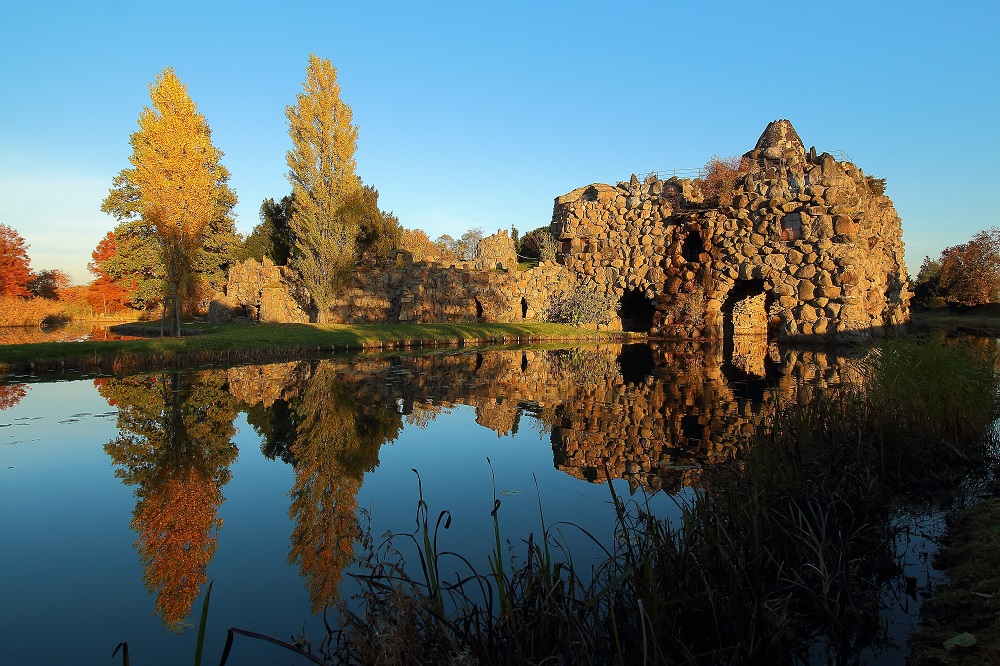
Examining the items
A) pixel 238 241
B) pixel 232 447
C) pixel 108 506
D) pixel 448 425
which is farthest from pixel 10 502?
pixel 238 241

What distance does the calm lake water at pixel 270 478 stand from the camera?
3.98 meters

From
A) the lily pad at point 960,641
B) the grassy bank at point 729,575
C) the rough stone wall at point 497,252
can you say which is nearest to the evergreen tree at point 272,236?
the rough stone wall at point 497,252

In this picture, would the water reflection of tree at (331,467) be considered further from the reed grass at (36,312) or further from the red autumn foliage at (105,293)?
the red autumn foliage at (105,293)

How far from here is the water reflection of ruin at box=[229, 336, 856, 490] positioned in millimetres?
7602

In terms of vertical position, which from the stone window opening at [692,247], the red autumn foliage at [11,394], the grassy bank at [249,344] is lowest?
the red autumn foliage at [11,394]

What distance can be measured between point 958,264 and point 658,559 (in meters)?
47.5

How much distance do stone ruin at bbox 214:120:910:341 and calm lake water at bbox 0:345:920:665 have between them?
1730 centimetres

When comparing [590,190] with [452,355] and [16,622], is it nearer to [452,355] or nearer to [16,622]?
[452,355]

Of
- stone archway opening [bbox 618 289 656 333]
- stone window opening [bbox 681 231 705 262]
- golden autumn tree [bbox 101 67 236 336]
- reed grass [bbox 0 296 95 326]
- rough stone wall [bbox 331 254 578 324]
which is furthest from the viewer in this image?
stone archway opening [bbox 618 289 656 333]

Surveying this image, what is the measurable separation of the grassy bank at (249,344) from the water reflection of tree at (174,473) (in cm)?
409

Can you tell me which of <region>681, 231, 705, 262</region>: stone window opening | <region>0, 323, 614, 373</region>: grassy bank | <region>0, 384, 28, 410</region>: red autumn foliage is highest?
<region>681, 231, 705, 262</region>: stone window opening

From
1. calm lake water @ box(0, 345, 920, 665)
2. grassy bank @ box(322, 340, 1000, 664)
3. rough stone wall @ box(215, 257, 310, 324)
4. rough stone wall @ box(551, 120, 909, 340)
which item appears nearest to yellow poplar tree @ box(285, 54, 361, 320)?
rough stone wall @ box(215, 257, 310, 324)

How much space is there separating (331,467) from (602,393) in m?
7.06

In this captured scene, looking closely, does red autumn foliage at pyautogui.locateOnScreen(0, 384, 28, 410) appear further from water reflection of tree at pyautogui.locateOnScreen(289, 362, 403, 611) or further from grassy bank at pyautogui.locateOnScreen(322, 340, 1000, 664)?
grassy bank at pyautogui.locateOnScreen(322, 340, 1000, 664)
